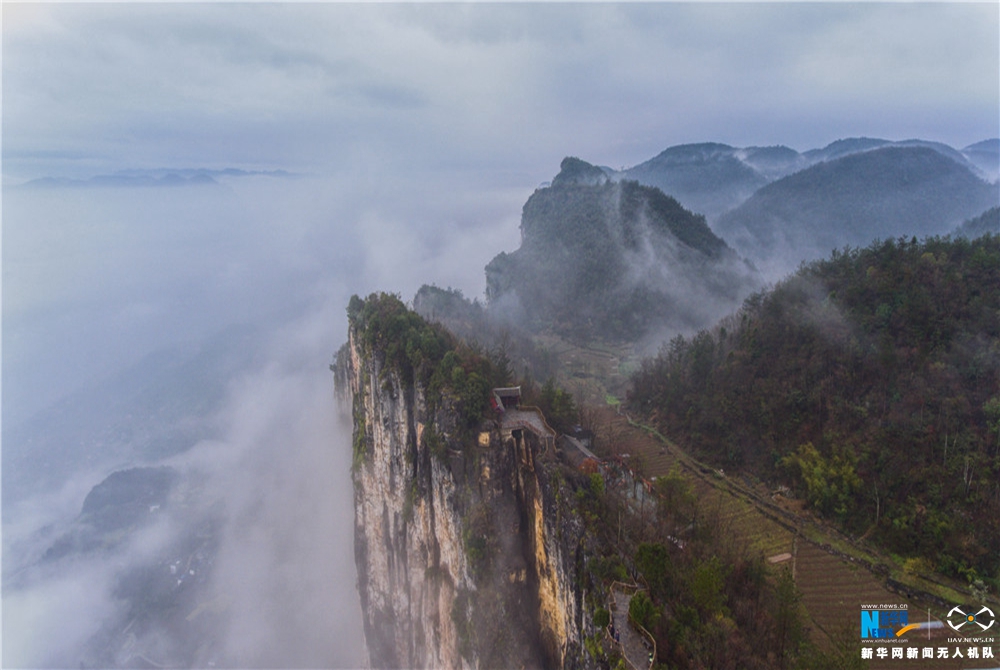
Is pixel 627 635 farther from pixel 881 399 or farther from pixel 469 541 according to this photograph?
pixel 881 399

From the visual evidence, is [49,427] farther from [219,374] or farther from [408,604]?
[408,604]

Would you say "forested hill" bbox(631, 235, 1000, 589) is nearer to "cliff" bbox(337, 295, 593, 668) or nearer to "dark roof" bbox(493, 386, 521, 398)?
"dark roof" bbox(493, 386, 521, 398)

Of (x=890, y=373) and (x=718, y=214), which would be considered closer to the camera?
(x=890, y=373)

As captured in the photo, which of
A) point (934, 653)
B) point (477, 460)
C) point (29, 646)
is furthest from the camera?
point (29, 646)

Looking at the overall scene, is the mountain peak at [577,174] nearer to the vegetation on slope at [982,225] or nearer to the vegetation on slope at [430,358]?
the vegetation on slope at [982,225]

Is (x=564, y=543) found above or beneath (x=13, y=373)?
above

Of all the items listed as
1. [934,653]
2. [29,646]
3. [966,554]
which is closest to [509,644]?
[934,653]

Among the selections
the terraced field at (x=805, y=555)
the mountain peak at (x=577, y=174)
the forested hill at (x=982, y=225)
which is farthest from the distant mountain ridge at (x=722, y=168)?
the terraced field at (x=805, y=555)
